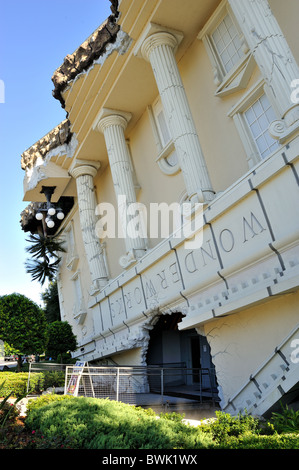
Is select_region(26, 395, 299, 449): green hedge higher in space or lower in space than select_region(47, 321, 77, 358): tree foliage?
lower

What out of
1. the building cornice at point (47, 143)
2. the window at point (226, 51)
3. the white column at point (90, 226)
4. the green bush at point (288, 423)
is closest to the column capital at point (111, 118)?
the white column at point (90, 226)

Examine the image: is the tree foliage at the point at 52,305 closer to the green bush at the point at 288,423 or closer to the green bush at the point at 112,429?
the green bush at the point at 112,429

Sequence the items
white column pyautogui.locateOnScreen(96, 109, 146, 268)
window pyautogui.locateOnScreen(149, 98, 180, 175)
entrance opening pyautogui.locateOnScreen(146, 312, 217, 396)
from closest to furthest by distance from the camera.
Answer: white column pyautogui.locateOnScreen(96, 109, 146, 268) < window pyautogui.locateOnScreen(149, 98, 180, 175) < entrance opening pyautogui.locateOnScreen(146, 312, 217, 396)

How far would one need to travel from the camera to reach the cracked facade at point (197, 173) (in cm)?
690

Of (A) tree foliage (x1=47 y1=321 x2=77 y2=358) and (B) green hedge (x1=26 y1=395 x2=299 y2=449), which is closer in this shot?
(B) green hedge (x1=26 y1=395 x2=299 y2=449)

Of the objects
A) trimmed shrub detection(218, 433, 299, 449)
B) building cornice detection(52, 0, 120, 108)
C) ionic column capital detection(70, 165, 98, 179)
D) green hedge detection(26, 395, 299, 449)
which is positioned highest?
building cornice detection(52, 0, 120, 108)

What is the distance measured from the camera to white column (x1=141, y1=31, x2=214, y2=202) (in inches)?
386

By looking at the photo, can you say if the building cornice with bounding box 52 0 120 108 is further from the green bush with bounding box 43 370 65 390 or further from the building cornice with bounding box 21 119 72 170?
the green bush with bounding box 43 370 65 390

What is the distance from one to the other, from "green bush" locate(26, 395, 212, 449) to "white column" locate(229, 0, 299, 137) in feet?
19.1

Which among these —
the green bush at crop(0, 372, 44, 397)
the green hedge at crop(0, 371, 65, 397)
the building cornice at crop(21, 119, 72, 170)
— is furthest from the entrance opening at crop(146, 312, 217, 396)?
the building cornice at crop(21, 119, 72, 170)
